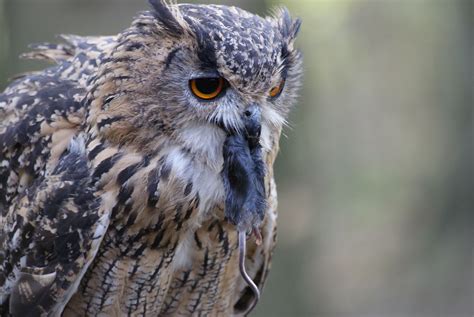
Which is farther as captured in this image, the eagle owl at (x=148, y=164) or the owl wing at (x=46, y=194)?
the owl wing at (x=46, y=194)

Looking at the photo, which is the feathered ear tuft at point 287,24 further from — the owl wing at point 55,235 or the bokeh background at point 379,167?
the bokeh background at point 379,167

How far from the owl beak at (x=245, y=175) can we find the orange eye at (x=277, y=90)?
122mm

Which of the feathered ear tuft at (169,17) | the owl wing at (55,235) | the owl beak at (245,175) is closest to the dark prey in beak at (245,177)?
the owl beak at (245,175)

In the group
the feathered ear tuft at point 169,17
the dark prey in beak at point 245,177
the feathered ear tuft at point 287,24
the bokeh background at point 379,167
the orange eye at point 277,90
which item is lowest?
the bokeh background at point 379,167

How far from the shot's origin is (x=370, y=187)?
11.0m

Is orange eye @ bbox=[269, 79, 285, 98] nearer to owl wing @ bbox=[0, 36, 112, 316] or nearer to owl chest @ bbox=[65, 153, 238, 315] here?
owl chest @ bbox=[65, 153, 238, 315]

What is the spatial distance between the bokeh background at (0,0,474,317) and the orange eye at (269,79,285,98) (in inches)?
114

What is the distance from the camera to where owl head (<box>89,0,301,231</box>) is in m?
2.35

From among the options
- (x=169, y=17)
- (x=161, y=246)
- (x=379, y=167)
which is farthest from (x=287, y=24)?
(x=379, y=167)

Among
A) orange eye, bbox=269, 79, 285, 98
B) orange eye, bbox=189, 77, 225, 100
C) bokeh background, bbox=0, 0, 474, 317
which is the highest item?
orange eye, bbox=269, 79, 285, 98

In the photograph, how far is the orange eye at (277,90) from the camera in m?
2.50

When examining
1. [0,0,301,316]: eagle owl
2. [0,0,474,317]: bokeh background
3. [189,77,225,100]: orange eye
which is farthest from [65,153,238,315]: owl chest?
[0,0,474,317]: bokeh background

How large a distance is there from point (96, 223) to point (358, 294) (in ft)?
26.5

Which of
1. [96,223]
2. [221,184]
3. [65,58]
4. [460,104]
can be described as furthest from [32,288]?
[460,104]
